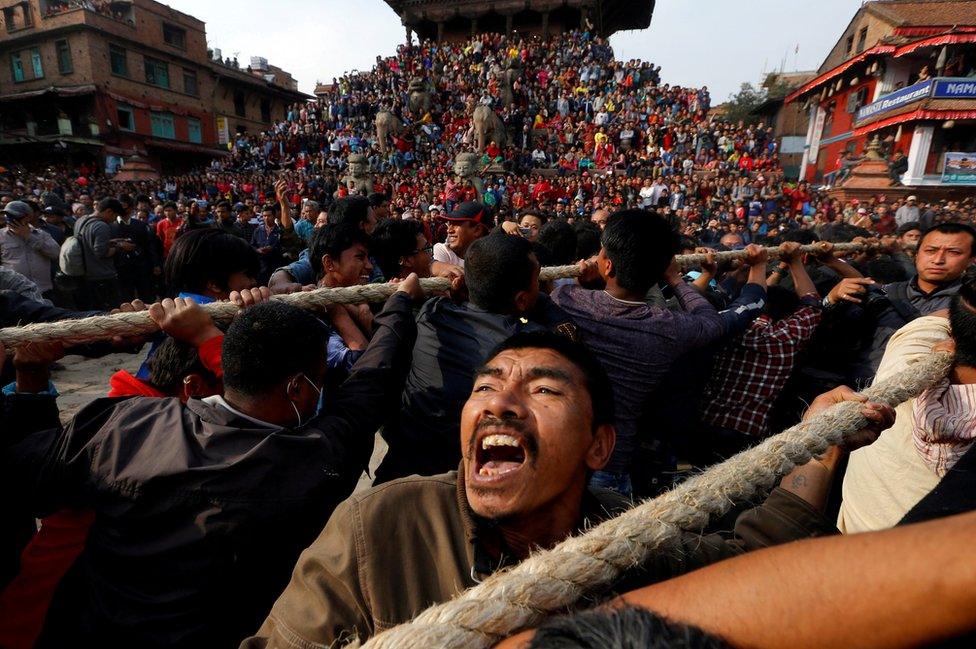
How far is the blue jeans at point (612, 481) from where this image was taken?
232 centimetres

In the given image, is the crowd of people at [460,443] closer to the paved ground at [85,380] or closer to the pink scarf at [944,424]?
the pink scarf at [944,424]

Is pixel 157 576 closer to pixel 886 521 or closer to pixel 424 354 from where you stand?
pixel 424 354

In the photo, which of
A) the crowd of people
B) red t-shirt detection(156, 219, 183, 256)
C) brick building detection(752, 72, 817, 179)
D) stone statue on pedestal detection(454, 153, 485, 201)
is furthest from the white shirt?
brick building detection(752, 72, 817, 179)

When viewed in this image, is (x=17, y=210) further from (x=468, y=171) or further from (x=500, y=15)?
(x=500, y=15)

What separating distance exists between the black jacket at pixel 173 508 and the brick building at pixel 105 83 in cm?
3547

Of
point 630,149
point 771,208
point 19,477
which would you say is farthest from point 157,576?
point 630,149

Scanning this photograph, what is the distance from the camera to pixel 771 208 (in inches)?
574

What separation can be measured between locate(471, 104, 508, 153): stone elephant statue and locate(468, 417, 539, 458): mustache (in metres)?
18.5

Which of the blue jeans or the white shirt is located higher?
the white shirt

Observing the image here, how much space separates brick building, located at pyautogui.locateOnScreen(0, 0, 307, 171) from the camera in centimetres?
2873

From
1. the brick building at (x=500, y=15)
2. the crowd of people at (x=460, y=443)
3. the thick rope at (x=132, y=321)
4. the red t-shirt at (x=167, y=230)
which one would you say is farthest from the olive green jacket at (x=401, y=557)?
the brick building at (x=500, y=15)

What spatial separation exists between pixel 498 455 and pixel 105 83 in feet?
127

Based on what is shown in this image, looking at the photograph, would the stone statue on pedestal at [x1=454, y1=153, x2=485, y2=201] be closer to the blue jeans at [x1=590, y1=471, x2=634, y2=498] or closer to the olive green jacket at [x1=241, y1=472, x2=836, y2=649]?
the blue jeans at [x1=590, y1=471, x2=634, y2=498]

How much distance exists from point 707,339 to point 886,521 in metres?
0.94
